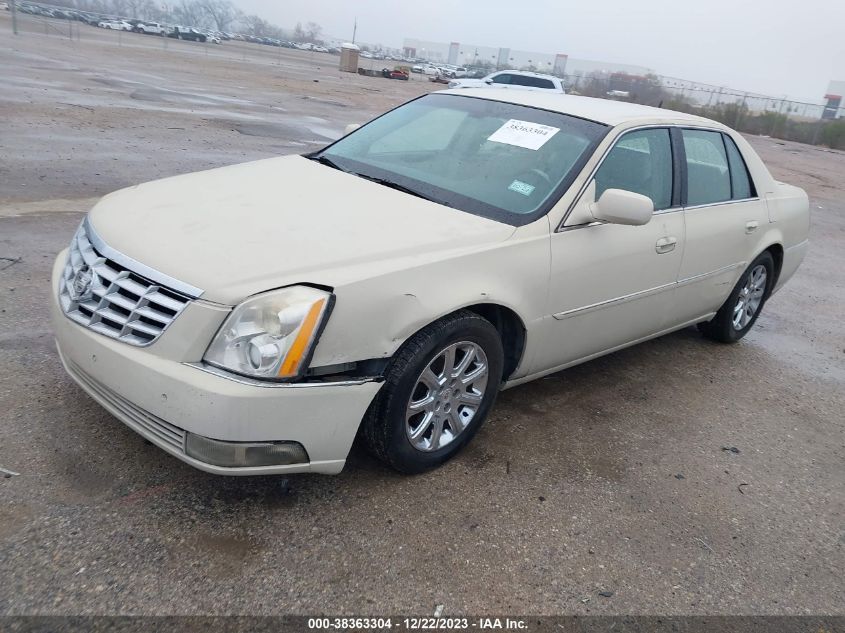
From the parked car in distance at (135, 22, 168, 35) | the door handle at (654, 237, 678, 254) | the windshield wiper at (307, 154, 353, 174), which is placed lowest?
the parked car in distance at (135, 22, 168, 35)

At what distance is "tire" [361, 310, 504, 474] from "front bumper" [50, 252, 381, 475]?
0.14 m

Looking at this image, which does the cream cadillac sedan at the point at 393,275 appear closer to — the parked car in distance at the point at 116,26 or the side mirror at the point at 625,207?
the side mirror at the point at 625,207

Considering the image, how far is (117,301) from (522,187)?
1976 mm

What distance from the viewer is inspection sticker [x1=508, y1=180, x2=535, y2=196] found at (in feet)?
11.8

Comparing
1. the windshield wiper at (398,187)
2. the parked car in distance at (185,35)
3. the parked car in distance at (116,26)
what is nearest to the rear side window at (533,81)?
the windshield wiper at (398,187)

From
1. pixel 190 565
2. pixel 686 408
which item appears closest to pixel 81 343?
pixel 190 565

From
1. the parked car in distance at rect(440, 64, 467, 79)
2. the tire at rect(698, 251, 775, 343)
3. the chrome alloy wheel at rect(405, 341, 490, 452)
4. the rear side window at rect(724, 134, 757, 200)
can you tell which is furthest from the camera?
the parked car in distance at rect(440, 64, 467, 79)

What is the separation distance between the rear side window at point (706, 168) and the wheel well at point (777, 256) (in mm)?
832

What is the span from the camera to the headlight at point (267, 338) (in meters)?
2.53

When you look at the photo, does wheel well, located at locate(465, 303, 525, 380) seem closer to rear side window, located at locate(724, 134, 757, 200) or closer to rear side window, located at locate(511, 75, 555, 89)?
rear side window, located at locate(724, 134, 757, 200)

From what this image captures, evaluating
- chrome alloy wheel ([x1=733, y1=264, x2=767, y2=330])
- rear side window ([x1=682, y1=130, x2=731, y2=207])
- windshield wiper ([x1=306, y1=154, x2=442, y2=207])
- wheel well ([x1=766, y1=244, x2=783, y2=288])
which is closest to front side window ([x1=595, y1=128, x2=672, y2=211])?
rear side window ([x1=682, y1=130, x2=731, y2=207])

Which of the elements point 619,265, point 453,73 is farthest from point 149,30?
point 619,265

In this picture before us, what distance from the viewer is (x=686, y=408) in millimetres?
4336

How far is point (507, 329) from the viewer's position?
3.49 metres
